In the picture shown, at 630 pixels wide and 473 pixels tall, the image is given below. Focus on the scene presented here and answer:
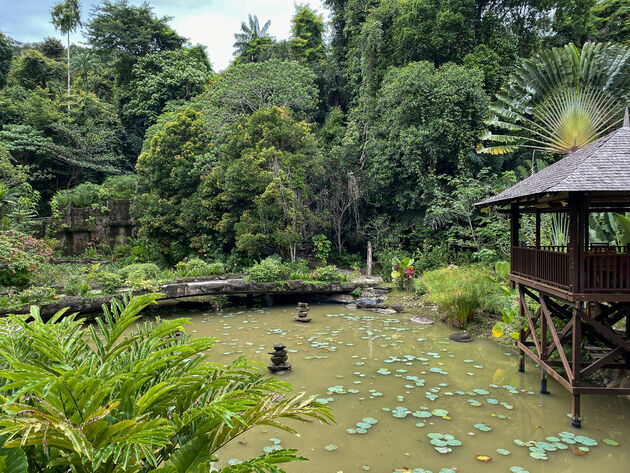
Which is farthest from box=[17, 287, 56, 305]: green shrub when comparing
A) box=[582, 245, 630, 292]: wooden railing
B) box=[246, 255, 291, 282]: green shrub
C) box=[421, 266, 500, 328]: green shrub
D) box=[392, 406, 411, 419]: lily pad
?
box=[582, 245, 630, 292]: wooden railing

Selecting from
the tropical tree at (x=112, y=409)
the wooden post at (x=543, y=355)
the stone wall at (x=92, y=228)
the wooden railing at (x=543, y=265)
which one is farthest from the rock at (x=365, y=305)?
the stone wall at (x=92, y=228)

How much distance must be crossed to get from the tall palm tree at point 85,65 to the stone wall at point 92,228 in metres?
10.3

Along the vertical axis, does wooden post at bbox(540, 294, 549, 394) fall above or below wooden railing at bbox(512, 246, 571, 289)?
below

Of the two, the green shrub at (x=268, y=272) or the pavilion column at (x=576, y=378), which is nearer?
the pavilion column at (x=576, y=378)

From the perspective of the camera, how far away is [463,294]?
31.6 feet

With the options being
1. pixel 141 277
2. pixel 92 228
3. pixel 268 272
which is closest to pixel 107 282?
pixel 141 277

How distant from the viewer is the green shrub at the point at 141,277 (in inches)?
436

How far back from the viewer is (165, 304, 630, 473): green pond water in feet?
13.9

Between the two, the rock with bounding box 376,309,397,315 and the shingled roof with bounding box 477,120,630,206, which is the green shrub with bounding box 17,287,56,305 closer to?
the rock with bounding box 376,309,397,315

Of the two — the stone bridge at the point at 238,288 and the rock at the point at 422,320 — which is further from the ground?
the stone bridge at the point at 238,288

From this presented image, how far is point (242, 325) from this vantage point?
10430 mm

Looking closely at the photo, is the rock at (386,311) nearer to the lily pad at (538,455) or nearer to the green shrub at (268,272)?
the green shrub at (268,272)

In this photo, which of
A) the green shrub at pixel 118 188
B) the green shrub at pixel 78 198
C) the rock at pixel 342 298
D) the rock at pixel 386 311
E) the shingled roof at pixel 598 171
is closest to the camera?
the shingled roof at pixel 598 171

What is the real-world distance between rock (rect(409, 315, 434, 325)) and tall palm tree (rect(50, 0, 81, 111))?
28.4 meters
